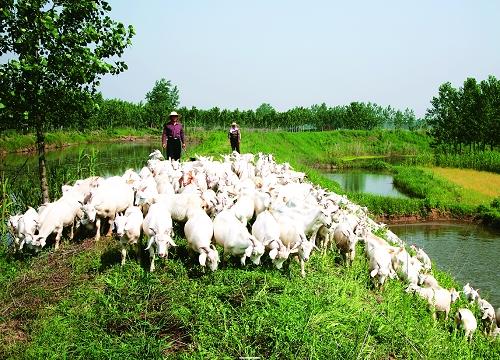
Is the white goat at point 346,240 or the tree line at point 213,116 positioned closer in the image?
the white goat at point 346,240

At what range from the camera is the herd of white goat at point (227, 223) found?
19.8 ft

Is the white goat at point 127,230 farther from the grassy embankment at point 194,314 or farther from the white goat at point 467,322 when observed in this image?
the white goat at point 467,322

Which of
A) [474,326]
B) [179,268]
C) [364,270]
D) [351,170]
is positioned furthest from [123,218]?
[351,170]

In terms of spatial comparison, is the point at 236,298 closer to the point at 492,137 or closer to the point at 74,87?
the point at 74,87

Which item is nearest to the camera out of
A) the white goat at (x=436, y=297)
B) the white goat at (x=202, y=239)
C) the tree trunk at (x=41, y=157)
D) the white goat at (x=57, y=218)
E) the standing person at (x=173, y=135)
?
the white goat at (x=202, y=239)

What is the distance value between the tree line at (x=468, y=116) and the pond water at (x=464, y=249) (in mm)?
24302

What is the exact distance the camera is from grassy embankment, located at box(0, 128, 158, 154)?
35.9 meters

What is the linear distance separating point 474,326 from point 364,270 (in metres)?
2.01

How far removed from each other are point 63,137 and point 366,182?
31.4 m

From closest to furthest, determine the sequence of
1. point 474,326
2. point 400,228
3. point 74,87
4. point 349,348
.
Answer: point 349,348
point 474,326
point 74,87
point 400,228

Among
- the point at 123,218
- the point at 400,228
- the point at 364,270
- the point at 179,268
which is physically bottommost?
the point at 400,228

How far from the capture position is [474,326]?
7.31 metres

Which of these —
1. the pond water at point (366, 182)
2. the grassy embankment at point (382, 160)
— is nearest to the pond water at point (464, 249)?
the grassy embankment at point (382, 160)

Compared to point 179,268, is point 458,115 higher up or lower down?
higher up
